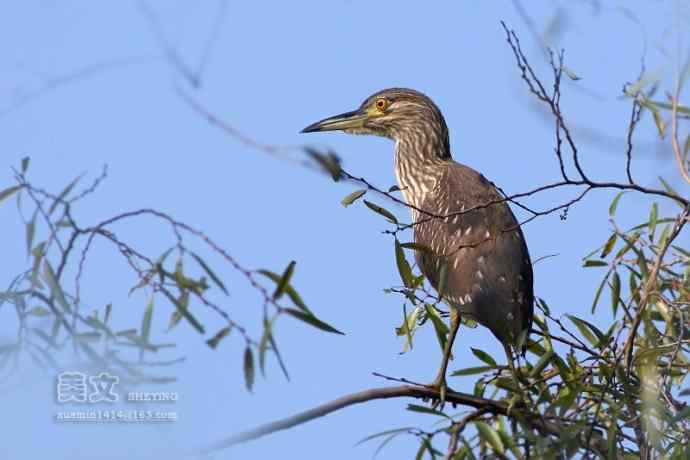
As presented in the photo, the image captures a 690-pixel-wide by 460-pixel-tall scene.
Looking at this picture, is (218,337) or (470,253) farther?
(470,253)

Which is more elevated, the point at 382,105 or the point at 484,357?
the point at 382,105

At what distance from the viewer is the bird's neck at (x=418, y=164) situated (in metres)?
5.60

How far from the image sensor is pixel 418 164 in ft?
19.3

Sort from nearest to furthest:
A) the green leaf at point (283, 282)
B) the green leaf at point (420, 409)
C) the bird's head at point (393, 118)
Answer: the green leaf at point (283, 282) → the green leaf at point (420, 409) → the bird's head at point (393, 118)

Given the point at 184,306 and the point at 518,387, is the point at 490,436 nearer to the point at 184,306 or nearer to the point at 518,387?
the point at 518,387

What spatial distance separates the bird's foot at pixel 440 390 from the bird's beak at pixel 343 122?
2.05 m

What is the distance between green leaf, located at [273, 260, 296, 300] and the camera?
2.45 m

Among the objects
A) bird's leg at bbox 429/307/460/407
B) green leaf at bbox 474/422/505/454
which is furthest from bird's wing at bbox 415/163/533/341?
green leaf at bbox 474/422/505/454

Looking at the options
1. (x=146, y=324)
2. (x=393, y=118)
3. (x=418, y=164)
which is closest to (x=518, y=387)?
(x=146, y=324)

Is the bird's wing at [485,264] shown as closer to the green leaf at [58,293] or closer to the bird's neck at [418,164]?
the bird's neck at [418,164]

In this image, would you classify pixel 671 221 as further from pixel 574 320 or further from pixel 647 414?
pixel 647 414

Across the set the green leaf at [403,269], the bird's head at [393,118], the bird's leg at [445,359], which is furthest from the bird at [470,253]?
the bird's head at [393,118]

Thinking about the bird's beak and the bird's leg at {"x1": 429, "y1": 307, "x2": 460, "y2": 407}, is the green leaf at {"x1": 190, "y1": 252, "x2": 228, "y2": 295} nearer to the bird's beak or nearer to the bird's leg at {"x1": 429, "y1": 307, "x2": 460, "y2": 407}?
the bird's leg at {"x1": 429, "y1": 307, "x2": 460, "y2": 407}

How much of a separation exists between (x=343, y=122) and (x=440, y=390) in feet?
8.49
